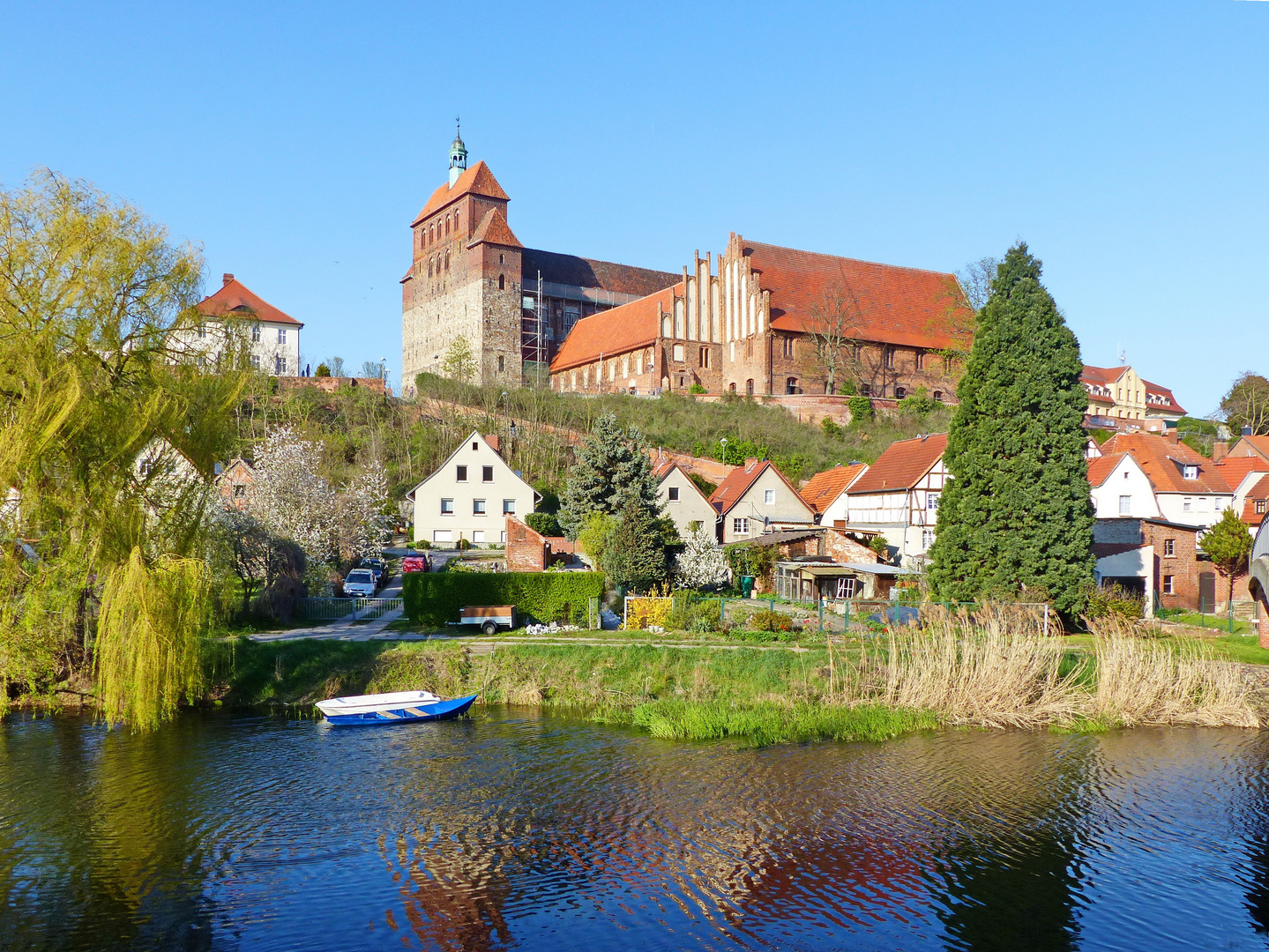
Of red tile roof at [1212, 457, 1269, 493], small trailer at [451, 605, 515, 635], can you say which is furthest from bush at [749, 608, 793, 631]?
red tile roof at [1212, 457, 1269, 493]

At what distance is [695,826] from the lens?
15.9 metres

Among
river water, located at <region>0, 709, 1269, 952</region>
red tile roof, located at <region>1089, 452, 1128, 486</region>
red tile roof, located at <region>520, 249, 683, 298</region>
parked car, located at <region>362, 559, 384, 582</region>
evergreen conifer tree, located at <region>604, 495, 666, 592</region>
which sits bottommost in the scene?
river water, located at <region>0, 709, 1269, 952</region>

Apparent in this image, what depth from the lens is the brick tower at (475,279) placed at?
85.7 meters

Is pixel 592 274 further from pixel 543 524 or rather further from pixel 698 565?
pixel 698 565

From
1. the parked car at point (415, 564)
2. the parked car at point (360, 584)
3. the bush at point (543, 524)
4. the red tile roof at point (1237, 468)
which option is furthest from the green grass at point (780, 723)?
the red tile roof at point (1237, 468)

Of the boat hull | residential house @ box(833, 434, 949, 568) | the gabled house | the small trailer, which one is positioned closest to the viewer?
the boat hull

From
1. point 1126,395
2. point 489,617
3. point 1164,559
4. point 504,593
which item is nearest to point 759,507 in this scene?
point 1164,559

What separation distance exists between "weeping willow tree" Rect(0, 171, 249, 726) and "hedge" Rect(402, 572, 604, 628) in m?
11.8

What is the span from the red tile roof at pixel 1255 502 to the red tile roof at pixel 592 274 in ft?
197

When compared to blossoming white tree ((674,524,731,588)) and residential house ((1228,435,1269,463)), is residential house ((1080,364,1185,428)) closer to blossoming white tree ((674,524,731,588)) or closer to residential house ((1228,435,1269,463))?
residential house ((1228,435,1269,463))

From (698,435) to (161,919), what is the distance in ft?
180

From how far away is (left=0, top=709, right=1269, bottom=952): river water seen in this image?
12.3 meters

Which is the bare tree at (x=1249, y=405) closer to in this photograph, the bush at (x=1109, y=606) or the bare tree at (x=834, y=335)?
the bare tree at (x=834, y=335)

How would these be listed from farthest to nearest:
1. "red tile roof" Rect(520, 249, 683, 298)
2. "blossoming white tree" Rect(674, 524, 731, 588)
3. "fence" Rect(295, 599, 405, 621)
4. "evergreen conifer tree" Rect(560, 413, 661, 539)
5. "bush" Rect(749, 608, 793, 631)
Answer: "red tile roof" Rect(520, 249, 683, 298) → "evergreen conifer tree" Rect(560, 413, 661, 539) → "blossoming white tree" Rect(674, 524, 731, 588) → "fence" Rect(295, 599, 405, 621) → "bush" Rect(749, 608, 793, 631)
